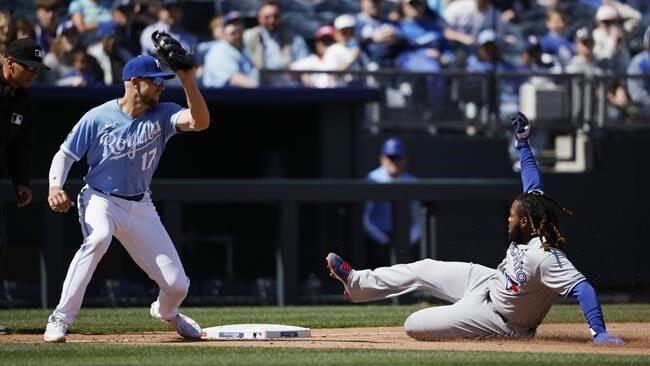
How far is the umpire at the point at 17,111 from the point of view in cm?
869

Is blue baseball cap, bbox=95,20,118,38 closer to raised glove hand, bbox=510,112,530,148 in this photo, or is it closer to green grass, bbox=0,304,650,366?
green grass, bbox=0,304,650,366

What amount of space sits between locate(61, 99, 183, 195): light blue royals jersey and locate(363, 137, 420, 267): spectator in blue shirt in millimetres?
5546

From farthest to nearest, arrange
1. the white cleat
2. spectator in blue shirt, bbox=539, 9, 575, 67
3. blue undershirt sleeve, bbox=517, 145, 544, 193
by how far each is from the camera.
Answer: spectator in blue shirt, bbox=539, 9, 575, 67 → blue undershirt sleeve, bbox=517, 145, 544, 193 → the white cleat

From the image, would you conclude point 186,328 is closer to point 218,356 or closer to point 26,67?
point 218,356

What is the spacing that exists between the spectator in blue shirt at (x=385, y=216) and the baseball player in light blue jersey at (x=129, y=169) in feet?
17.9

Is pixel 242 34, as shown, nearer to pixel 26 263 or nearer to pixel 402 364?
pixel 26 263

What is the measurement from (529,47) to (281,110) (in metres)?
3.53

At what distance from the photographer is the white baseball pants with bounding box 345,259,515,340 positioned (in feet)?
26.5

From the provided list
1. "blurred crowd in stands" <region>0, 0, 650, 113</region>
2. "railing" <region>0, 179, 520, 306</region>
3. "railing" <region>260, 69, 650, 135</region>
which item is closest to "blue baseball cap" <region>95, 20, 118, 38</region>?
"blurred crowd in stands" <region>0, 0, 650, 113</region>

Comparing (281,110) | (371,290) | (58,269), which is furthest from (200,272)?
(371,290)

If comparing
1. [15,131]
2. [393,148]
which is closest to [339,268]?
[15,131]

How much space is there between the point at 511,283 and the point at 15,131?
136 inches

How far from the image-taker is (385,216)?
13.5 metres

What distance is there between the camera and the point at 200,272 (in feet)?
41.6
